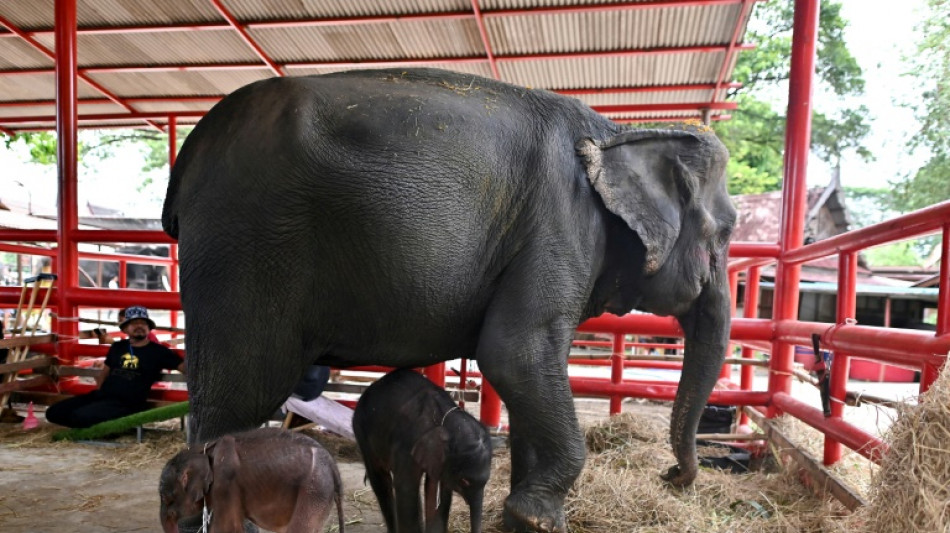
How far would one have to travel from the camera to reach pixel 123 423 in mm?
4750

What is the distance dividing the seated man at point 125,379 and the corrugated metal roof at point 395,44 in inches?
173

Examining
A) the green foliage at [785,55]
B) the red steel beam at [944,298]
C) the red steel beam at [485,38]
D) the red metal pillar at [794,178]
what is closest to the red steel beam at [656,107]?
the red steel beam at [485,38]

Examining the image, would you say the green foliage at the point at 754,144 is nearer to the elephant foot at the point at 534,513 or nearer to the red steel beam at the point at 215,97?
the red steel beam at the point at 215,97

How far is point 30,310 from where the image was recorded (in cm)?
568

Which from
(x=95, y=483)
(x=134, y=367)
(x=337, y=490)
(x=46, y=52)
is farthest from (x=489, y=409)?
(x=46, y=52)

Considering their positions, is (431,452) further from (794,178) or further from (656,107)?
(656,107)

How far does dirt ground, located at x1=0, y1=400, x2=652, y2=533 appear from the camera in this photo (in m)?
3.30

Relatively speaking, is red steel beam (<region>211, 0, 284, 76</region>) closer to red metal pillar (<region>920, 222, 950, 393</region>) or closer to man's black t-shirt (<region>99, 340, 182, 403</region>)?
man's black t-shirt (<region>99, 340, 182, 403</region>)

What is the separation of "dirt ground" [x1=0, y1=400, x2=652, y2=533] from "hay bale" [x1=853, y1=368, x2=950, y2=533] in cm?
205

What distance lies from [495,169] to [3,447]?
455cm

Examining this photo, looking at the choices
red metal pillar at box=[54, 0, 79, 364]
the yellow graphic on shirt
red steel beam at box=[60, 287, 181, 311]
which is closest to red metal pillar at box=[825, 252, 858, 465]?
red steel beam at box=[60, 287, 181, 311]

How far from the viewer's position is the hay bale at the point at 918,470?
191 cm

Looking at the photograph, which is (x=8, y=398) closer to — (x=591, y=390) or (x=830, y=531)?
(x=591, y=390)

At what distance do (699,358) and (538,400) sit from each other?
1.19 meters
